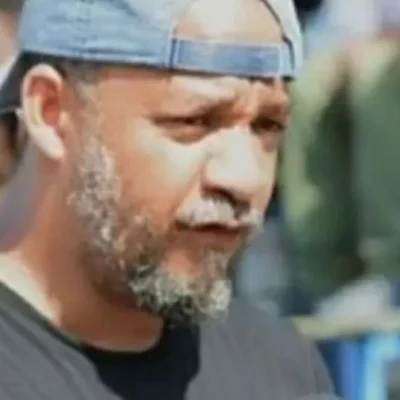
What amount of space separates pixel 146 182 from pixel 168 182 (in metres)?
0.02

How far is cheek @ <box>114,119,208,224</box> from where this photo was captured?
45.4 inches

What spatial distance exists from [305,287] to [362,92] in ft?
1.07

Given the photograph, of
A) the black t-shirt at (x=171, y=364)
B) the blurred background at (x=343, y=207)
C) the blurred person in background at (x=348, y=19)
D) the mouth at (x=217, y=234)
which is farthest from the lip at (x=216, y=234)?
the blurred person in background at (x=348, y=19)


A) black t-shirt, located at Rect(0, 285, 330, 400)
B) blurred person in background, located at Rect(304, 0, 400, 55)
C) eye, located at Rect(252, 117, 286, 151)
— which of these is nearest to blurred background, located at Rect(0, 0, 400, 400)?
blurred person in background, located at Rect(304, 0, 400, 55)

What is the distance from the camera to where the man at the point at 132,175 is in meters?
1.16

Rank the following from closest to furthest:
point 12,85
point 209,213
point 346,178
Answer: point 209,213, point 12,85, point 346,178

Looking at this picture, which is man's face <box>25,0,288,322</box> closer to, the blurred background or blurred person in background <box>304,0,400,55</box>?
the blurred background

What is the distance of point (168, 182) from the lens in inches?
45.3

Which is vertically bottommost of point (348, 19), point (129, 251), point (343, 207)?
point (343, 207)

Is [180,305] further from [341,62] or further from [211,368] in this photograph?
[341,62]

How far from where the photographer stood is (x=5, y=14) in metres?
1.83

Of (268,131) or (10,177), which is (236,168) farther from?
(10,177)

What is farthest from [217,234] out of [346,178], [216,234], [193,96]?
[346,178]

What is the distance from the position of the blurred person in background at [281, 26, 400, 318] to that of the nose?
82cm
